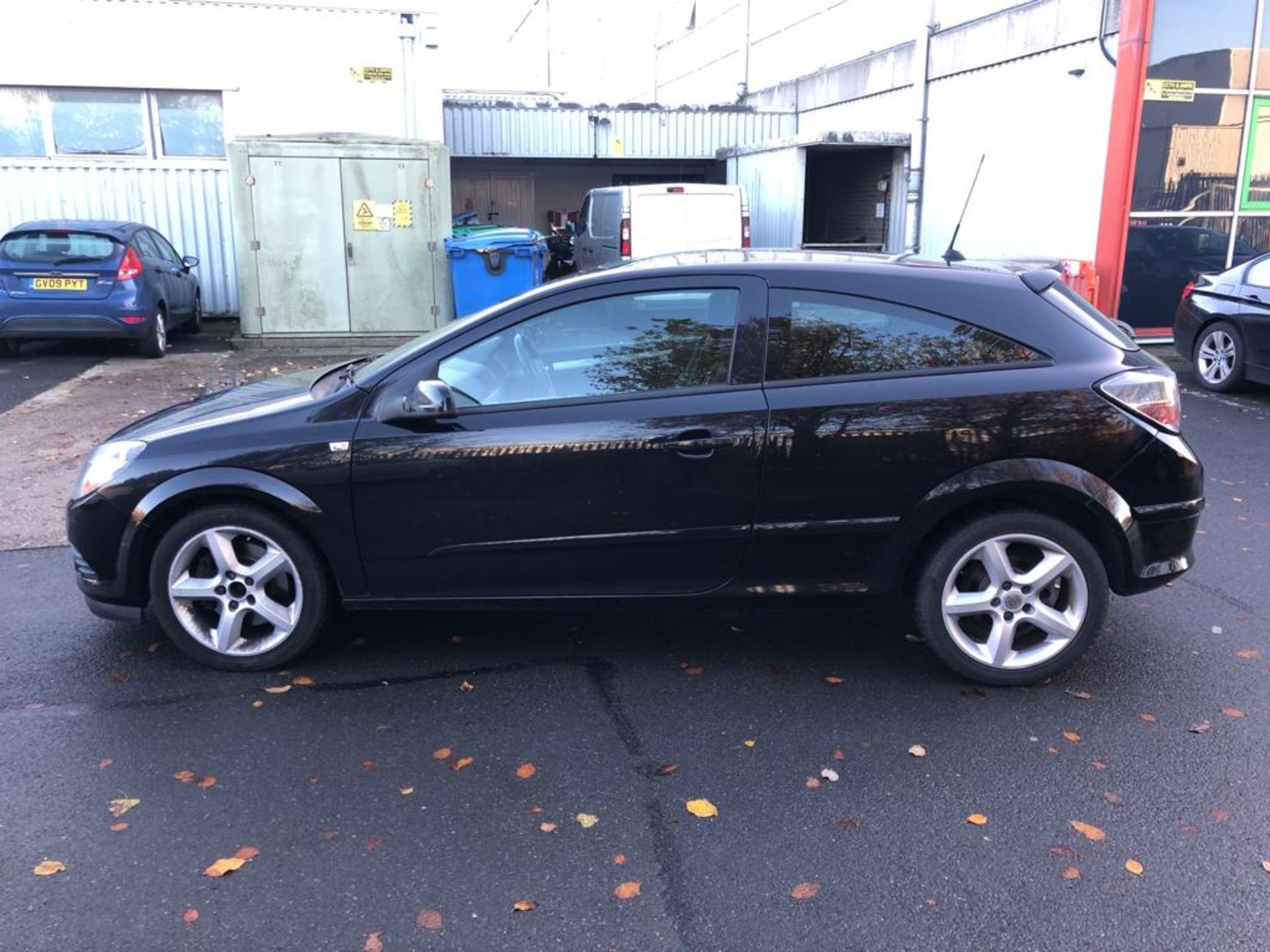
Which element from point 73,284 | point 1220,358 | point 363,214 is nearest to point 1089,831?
point 1220,358

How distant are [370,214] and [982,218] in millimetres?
8295

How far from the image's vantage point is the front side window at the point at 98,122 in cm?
1398

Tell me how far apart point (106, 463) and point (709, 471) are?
7.69 feet

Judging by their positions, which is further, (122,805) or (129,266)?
(129,266)

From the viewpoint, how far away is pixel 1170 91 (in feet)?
39.7

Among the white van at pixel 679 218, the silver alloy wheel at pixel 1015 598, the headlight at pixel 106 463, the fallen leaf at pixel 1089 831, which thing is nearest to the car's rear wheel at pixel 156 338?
the white van at pixel 679 218

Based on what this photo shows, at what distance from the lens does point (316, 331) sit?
1276 centimetres

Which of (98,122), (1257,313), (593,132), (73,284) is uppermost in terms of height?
(593,132)

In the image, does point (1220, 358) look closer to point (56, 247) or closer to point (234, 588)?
point (234, 588)

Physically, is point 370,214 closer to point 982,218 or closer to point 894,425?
point 982,218

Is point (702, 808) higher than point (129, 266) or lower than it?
lower

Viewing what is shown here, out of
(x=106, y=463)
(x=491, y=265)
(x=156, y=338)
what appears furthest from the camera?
(x=491, y=265)

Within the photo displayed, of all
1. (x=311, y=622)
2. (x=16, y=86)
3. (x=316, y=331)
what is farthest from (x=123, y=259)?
(x=311, y=622)

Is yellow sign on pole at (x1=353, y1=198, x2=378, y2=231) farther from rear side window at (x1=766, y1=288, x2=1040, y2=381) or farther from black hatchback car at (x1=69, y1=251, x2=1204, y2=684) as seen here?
rear side window at (x1=766, y1=288, x2=1040, y2=381)
